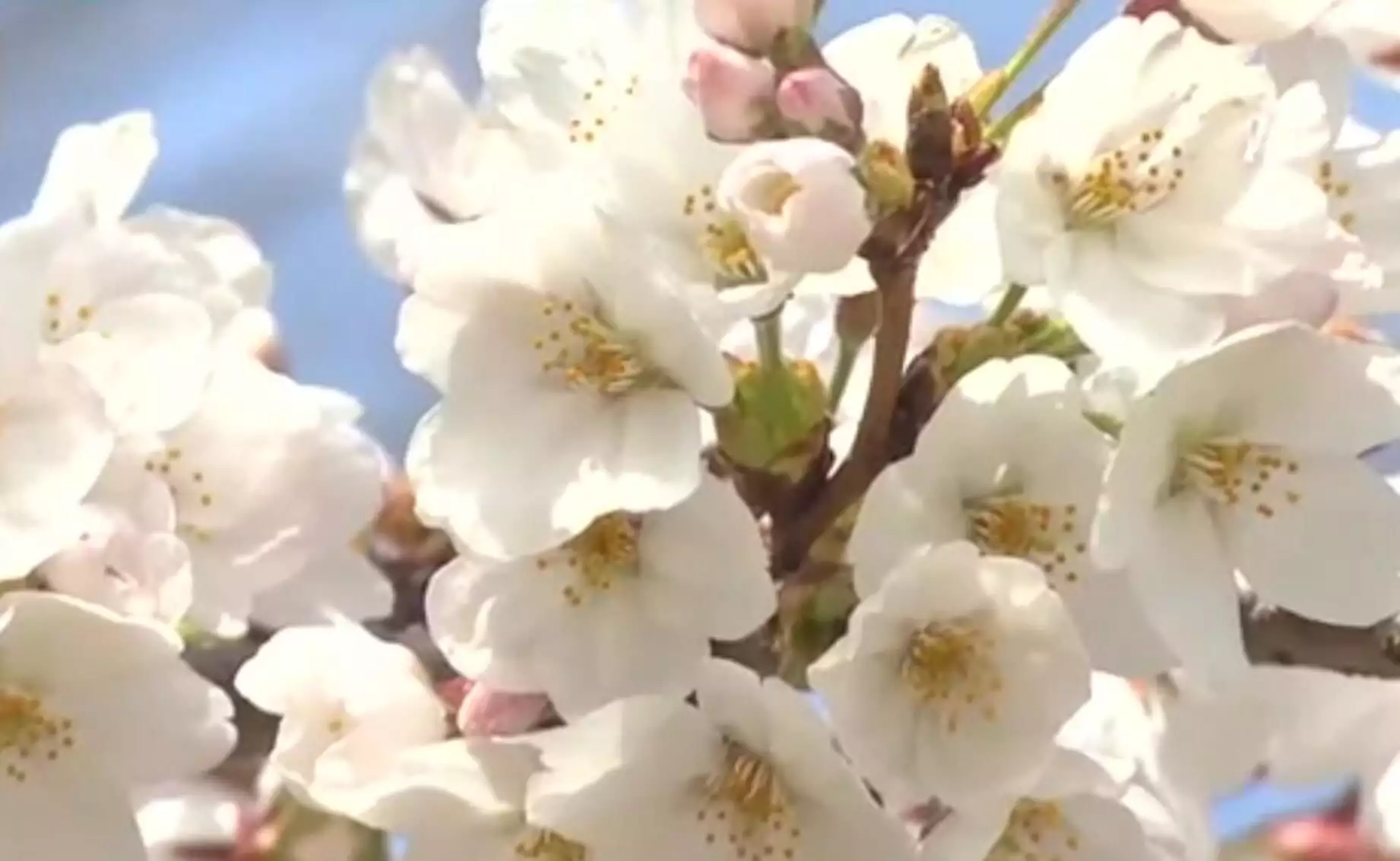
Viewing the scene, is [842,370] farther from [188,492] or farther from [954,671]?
[188,492]

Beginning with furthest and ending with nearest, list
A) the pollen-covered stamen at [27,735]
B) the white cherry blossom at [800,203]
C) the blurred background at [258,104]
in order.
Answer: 1. the blurred background at [258,104]
2. the pollen-covered stamen at [27,735]
3. the white cherry blossom at [800,203]

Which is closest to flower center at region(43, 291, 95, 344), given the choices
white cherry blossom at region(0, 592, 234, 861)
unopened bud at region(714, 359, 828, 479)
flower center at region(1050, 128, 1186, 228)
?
white cherry blossom at region(0, 592, 234, 861)

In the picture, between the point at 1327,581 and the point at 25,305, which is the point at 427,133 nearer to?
the point at 25,305

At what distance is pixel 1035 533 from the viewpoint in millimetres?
620

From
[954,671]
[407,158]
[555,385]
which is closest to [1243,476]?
[954,671]

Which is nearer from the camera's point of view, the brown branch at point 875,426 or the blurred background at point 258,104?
the brown branch at point 875,426

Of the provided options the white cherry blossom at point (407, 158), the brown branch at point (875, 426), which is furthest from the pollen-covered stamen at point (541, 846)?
the white cherry blossom at point (407, 158)

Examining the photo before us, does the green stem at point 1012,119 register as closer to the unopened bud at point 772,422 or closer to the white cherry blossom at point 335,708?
the unopened bud at point 772,422

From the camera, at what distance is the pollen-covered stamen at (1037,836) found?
638 millimetres

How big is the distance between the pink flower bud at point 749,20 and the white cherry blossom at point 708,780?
189mm

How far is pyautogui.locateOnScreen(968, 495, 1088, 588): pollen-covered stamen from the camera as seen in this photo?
0.61 metres

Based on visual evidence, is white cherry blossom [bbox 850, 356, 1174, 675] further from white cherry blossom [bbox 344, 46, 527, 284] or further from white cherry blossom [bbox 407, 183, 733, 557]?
white cherry blossom [bbox 344, 46, 527, 284]

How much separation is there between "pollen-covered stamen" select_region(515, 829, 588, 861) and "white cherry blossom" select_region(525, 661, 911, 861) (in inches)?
1.1

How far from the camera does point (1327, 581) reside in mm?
639
